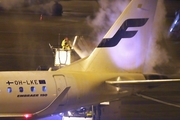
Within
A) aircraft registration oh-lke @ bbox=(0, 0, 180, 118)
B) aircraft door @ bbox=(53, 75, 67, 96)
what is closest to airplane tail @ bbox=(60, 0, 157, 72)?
aircraft registration oh-lke @ bbox=(0, 0, 180, 118)

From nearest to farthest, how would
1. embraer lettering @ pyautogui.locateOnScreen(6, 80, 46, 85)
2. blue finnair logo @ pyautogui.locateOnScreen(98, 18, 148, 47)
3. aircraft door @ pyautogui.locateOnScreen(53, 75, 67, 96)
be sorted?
1. embraer lettering @ pyautogui.locateOnScreen(6, 80, 46, 85)
2. aircraft door @ pyautogui.locateOnScreen(53, 75, 67, 96)
3. blue finnair logo @ pyautogui.locateOnScreen(98, 18, 148, 47)

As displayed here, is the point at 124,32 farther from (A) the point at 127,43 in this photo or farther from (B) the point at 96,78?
(B) the point at 96,78

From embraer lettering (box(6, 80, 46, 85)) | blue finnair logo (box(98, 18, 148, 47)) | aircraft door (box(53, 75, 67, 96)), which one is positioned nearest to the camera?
embraer lettering (box(6, 80, 46, 85))

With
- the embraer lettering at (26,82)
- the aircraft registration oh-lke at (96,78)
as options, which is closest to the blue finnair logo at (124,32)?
the aircraft registration oh-lke at (96,78)

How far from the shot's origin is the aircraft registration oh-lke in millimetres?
12578

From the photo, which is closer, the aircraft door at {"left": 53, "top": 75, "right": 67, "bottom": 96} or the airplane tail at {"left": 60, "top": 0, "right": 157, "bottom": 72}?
the aircraft door at {"left": 53, "top": 75, "right": 67, "bottom": 96}

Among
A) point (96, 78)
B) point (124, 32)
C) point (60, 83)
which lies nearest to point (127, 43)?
point (124, 32)

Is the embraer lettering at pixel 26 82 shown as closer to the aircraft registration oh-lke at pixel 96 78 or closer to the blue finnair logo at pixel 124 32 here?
the aircraft registration oh-lke at pixel 96 78

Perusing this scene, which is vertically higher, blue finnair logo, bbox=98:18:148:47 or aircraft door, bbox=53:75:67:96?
blue finnair logo, bbox=98:18:148:47

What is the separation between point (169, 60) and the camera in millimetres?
20891

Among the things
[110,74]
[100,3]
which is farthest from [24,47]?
[110,74]

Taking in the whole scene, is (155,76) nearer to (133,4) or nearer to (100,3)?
(133,4)

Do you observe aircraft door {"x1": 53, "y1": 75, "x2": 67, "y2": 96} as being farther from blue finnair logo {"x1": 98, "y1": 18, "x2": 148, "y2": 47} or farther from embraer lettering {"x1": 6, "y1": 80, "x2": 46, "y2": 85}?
blue finnair logo {"x1": 98, "y1": 18, "x2": 148, "y2": 47}

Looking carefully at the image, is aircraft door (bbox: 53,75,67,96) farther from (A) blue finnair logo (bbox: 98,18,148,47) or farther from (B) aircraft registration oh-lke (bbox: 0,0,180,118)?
(A) blue finnair logo (bbox: 98,18,148,47)
